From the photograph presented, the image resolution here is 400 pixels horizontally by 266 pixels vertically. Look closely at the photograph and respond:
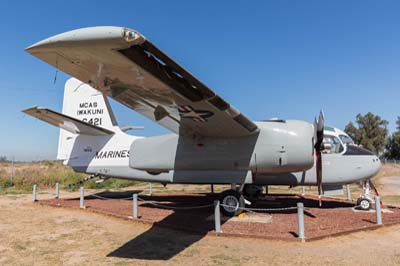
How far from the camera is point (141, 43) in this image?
4.30 metres

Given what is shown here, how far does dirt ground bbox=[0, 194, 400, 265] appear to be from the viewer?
6.09 metres

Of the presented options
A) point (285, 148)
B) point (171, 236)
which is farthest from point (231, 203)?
point (171, 236)

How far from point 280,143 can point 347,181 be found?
11.4 ft

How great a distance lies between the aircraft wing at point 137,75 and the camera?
4277mm

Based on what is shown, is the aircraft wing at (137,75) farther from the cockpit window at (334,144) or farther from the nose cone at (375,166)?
the nose cone at (375,166)

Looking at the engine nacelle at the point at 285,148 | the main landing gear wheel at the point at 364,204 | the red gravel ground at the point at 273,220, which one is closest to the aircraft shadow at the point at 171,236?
the red gravel ground at the point at 273,220

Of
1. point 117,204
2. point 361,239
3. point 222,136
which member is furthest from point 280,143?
point 117,204

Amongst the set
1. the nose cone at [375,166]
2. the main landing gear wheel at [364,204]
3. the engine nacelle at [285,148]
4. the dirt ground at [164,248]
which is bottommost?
the dirt ground at [164,248]

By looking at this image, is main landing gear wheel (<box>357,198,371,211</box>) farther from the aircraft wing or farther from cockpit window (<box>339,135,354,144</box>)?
the aircraft wing

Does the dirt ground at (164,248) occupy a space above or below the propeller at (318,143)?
below

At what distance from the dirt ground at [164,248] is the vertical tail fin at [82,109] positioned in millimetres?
5581

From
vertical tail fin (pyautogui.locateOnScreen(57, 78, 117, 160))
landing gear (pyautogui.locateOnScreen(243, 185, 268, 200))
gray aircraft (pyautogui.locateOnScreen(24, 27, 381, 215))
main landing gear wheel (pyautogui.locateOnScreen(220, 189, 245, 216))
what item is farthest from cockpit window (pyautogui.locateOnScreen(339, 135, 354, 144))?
vertical tail fin (pyautogui.locateOnScreen(57, 78, 117, 160))

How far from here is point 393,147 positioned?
67062mm

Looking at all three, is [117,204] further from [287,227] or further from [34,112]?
[287,227]
